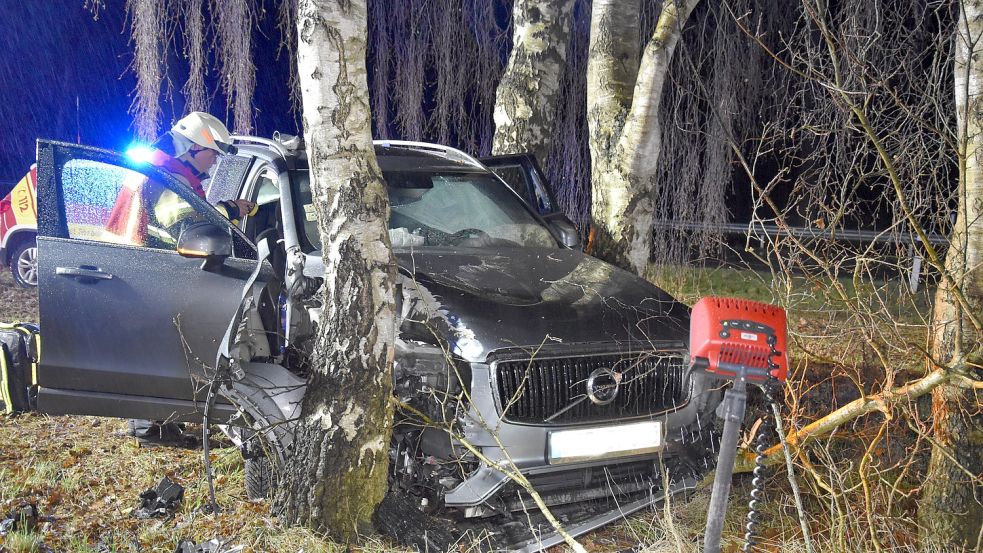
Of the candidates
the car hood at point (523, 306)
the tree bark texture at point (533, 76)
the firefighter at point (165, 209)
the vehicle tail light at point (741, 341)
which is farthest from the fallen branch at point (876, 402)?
the tree bark texture at point (533, 76)

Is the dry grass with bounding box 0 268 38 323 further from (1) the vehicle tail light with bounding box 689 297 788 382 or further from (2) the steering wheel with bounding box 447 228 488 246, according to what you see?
(1) the vehicle tail light with bounding box 689 297 788 382

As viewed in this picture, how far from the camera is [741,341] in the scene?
8.05 ft

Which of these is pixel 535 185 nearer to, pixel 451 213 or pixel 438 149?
pixel 438 149

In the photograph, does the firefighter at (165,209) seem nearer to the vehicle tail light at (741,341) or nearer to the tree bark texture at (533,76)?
the tree bark texture at (533,76)

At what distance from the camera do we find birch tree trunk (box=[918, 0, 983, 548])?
346 centimetres

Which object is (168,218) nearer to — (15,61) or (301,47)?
(301,47)

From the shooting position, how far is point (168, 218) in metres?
4.37

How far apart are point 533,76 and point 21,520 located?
491cm

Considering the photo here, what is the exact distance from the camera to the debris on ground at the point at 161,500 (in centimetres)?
388

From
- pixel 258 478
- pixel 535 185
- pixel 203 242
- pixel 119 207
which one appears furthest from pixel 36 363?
pixel 535 185

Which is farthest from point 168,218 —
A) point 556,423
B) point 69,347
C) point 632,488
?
point 632,488

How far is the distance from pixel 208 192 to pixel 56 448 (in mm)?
1839

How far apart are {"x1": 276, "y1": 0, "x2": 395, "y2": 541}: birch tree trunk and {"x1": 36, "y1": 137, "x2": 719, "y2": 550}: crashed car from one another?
0.66 feet

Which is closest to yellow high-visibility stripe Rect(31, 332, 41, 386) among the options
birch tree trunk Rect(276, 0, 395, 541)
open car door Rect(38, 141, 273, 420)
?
open car door Rect(38, 141, 273, 420)
